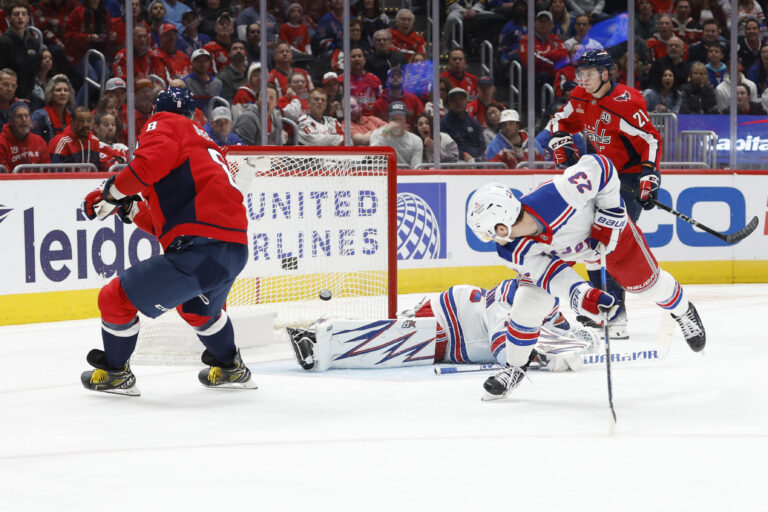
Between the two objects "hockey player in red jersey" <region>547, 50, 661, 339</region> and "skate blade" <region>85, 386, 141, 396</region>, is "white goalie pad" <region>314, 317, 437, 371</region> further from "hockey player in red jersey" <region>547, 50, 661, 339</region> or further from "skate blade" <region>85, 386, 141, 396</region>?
"hockey player in red jersey" <region>547, 50, 661, 339</region>

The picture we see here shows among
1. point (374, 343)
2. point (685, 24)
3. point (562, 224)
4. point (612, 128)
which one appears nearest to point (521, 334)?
point (562, 224)

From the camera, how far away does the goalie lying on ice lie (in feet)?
15.6

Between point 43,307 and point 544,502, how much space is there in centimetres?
457

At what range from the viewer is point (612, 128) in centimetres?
564

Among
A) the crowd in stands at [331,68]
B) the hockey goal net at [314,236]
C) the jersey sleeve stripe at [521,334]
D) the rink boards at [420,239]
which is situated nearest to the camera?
the jersey sleeve stripe at [521,334]

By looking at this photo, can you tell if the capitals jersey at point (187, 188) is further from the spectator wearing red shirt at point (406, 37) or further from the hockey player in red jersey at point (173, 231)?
the spectator wearing red shirt at point (406, 37)

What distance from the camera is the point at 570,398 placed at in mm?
4062

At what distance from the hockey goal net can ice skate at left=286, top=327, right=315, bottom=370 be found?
600 mm

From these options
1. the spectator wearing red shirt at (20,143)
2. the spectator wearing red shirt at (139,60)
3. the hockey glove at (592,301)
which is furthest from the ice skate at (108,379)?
the spectator wearing red shirt at (139,60)

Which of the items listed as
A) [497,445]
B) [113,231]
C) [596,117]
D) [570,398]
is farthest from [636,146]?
[113,231]

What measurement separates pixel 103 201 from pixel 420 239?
14.0 ft

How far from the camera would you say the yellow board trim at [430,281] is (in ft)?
21.2

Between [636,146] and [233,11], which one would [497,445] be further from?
[233,11]

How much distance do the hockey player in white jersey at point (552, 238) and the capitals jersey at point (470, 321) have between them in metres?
0.49
